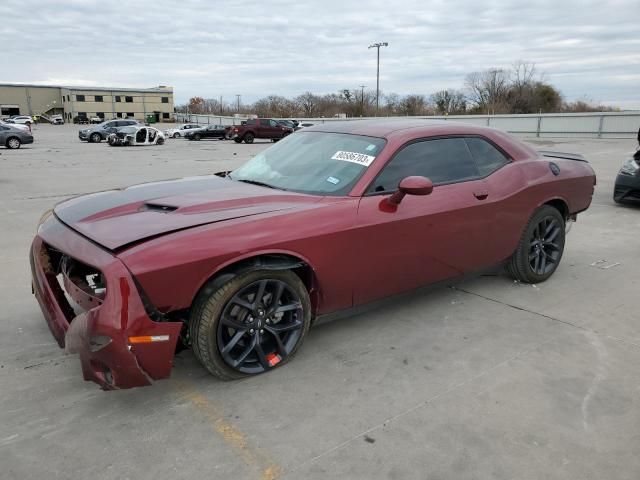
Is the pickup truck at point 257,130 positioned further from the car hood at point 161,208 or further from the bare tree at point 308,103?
the bare tree at point 308,103

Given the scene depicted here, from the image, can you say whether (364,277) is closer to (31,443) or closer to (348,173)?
(348,173)

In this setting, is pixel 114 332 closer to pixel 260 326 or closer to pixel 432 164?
pixel 260 326

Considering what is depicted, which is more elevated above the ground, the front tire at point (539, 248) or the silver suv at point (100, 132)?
the silver suv at point (100, 132)

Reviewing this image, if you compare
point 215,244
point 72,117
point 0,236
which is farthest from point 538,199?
point 72,117

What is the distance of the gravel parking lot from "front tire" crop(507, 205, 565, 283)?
334mm

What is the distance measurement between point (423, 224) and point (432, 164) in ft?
1.79

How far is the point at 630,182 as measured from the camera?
321 inches

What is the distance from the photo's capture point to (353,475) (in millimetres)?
2217

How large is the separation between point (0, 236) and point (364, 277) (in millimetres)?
5395

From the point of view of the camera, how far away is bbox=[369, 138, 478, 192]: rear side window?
3.51 m

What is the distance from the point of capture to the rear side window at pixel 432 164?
3509 mm

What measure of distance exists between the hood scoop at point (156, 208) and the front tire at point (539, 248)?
3.04 meters

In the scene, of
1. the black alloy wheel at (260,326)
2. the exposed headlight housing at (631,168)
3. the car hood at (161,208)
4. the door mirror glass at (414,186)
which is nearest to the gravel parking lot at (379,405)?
the black alloy wheel at (260,326)

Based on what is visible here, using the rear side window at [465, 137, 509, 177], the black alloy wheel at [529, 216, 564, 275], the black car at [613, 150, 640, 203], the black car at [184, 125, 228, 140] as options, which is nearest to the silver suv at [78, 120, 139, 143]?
the black car at [184, 125, 228, 140]
